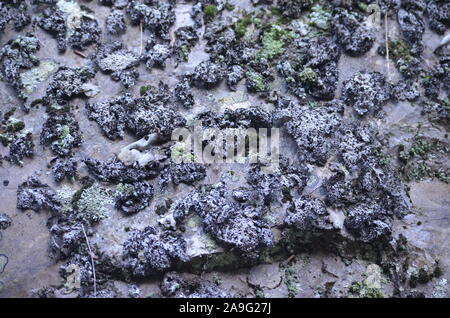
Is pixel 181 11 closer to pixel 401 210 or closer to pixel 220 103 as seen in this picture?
pixel 220 103

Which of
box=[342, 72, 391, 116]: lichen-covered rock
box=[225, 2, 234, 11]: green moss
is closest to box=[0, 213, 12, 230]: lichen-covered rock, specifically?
box=[225, 2, 234, 11]: green moss

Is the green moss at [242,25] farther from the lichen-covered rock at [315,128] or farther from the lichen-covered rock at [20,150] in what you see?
the lichen-covered rock at [20,150]

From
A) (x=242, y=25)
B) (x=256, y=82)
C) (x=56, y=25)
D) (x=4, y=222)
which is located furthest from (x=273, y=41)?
(x=4, y=222)

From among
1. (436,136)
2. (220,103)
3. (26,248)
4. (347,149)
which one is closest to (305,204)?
(347,149)

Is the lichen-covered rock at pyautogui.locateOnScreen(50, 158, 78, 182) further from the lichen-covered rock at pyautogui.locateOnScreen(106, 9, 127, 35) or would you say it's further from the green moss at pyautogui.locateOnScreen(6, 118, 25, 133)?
the lichen-covered rock at pyautogui.locateOnScreen(106, 9, 127, 35)

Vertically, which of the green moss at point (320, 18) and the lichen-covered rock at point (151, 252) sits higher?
the green moss at point (320, 18)

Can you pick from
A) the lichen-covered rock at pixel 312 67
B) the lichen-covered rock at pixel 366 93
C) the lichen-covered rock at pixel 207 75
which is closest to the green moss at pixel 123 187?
the lichen-covered rock at pixel 207 75
